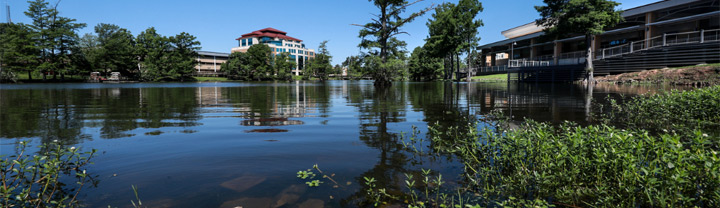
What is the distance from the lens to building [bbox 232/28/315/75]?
127 meters

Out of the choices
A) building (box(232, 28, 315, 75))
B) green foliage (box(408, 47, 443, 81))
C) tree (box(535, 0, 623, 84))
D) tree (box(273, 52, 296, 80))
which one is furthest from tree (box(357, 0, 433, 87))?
building (box(232, 28, 315, 75))

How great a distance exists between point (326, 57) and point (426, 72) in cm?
4201

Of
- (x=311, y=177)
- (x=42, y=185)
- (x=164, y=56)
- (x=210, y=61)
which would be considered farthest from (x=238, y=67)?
(x=311, y=177)

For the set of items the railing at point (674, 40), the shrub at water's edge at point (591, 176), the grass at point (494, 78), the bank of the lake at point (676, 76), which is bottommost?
the shrub at water's edge at point (591, 176)

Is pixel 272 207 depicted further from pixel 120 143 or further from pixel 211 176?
pixel 120 143

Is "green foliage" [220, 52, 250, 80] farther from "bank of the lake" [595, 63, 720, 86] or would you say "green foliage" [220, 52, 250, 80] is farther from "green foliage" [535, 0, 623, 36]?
"bank of the lake" [595, 63, 720, 86]

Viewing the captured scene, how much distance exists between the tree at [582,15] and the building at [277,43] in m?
98.3

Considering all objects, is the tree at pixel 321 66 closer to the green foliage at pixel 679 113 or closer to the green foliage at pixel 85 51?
the green foliage at pixel 85 51

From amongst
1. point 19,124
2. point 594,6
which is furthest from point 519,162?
point 594,6

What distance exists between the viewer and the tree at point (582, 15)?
1185 inches

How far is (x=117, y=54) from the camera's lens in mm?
70625

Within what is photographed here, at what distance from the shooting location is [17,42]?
5694 cm

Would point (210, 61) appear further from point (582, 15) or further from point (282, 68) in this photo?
point (582, 15)

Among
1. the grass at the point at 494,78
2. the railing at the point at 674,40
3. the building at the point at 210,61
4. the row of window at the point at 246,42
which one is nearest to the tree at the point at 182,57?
the building at the point at 210,61
